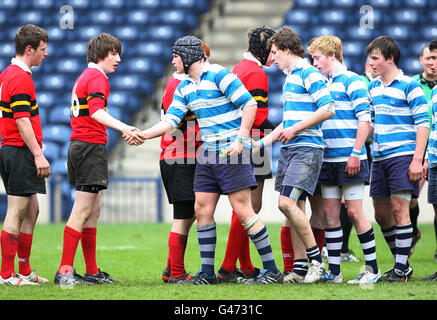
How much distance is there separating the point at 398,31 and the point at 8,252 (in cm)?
1098

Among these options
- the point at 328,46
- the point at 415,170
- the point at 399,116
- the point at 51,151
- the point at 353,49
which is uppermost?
the point at 353,49

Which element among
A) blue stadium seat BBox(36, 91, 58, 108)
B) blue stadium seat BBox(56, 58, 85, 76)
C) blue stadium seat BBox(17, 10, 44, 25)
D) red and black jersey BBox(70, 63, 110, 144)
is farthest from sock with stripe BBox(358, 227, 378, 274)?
blue stadium seat BBox(17, 10, 44, 25)

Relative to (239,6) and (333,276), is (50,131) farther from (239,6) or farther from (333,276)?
(333,276)

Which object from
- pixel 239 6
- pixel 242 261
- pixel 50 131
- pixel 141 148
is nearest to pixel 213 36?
pixel 239 6

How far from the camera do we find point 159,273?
18.8ft

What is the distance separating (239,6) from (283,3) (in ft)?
3.47

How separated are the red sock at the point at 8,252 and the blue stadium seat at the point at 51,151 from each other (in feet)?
21.9

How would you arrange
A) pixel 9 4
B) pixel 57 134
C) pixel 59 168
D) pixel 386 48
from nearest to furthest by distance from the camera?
pixel 386 48 < pixel 59 168 < pixel 57 134 < pixel 9 4

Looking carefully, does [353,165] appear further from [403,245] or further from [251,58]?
[251,58]

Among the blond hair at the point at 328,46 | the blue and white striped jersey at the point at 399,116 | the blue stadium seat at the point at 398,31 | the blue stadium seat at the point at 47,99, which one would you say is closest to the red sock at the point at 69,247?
the blond hair at the point at 328,46

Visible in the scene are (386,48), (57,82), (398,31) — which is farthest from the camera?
(398,31)

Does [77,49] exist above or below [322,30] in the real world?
below

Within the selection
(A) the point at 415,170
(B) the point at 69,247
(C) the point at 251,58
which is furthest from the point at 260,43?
(B) the point at 69,247

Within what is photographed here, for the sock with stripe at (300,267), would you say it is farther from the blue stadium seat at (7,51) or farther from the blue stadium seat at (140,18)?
the blue stadium seat at (7,51)
